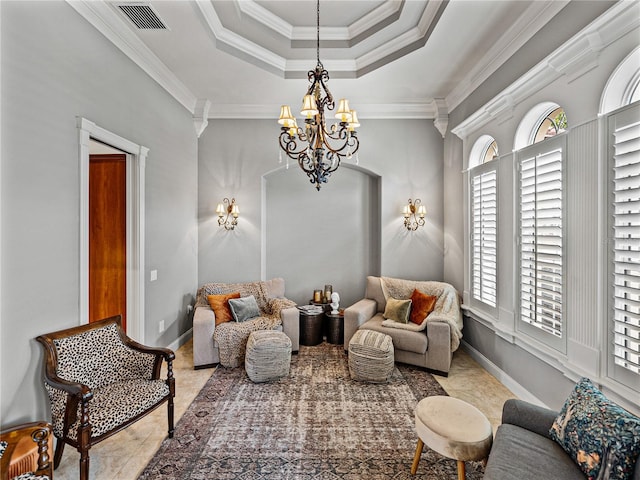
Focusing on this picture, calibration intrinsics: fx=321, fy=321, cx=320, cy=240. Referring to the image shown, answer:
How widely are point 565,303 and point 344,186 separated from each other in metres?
3.34

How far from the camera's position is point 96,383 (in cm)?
223

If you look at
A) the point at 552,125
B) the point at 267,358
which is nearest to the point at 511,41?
the point at 552,125

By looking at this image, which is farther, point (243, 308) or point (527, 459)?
point (243, 308)

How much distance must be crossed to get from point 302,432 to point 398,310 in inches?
73.3

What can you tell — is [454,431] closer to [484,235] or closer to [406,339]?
[406,339]

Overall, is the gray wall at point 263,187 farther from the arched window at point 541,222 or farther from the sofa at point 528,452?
the sofa at point 528,452

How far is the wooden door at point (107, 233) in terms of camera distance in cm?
336

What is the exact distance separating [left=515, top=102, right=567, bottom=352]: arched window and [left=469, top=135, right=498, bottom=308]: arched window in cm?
45

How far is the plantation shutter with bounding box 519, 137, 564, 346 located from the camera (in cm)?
246

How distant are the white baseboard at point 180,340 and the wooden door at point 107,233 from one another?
2.65 ft

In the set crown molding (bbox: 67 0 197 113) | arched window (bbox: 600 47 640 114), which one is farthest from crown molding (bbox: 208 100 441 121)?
arched window (bbox: 600 47 640 114)

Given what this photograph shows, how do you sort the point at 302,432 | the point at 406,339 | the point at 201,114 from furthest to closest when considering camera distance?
the point at 201,114
the point at 406,339
the point at 302,432

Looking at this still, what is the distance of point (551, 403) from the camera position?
2529 mm

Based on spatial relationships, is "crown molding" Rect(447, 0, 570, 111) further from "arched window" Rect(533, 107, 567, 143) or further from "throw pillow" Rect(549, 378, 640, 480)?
"throw pillow" Rect(549, 378, 640, 480)
